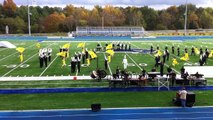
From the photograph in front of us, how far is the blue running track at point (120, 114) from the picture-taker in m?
13.3

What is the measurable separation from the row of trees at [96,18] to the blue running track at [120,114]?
2796 inches

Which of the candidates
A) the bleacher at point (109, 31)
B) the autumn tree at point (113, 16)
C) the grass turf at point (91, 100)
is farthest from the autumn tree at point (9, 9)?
the grass turf at point (91, 100)

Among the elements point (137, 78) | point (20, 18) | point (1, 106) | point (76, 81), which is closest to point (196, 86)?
point (137, 78)

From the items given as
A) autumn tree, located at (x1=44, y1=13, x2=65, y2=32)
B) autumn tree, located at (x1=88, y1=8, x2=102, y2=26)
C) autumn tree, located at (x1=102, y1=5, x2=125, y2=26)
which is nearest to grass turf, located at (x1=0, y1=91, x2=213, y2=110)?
autumn tree, located at (x1=44, y1=13, x2=65, y2=32)

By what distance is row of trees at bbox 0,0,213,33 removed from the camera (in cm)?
8550

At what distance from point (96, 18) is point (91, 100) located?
264 ft

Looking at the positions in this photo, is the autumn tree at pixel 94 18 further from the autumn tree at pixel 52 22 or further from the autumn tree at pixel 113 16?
the autumn tree at pixel 52 22

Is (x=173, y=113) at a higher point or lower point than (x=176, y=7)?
lower

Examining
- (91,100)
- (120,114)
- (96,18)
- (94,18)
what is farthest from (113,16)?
(120,114)

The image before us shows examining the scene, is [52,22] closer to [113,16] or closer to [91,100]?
[113,16]

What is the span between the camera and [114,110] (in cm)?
1434

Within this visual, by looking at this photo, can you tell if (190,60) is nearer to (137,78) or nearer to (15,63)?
(137,78)

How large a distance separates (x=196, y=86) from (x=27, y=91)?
9184 millimetres

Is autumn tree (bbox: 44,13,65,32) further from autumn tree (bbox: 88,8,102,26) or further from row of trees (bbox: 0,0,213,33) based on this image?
autumn tree (bbox: 88,8,102,26)
